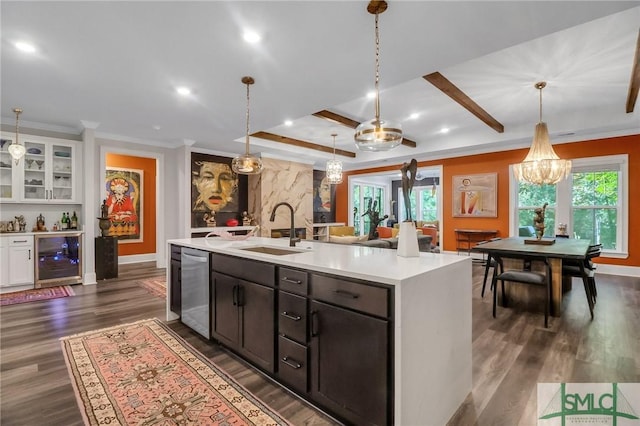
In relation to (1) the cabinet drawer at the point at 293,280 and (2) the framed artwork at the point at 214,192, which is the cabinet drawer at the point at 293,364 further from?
(2) the framed artwork at the point at 214,192

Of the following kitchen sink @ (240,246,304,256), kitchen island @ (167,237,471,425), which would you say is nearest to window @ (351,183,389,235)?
kitchen sink @ (240,246,304,256)

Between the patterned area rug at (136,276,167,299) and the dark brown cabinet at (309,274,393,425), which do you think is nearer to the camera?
the dark brown cabinet at (309,274,393,425)

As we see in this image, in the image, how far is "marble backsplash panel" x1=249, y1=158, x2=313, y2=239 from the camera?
6.99 meters

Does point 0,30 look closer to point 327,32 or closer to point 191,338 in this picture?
point 327,32

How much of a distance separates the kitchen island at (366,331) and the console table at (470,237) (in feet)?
17.8

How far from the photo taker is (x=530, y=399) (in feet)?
6.13

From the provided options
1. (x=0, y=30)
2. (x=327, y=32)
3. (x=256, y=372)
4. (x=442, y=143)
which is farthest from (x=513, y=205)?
(x=0, y=30)

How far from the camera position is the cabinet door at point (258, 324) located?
6.66ft

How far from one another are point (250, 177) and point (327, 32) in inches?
212

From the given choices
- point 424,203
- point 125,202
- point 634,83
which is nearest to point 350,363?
point 634,83

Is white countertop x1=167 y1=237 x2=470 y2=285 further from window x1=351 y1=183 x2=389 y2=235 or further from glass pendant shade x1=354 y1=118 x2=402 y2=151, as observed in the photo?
window x1=351 y1=183 x2=389 y2=235

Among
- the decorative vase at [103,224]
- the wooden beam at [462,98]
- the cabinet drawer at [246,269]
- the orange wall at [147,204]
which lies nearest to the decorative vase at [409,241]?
the cabinet drawer at [246,269]

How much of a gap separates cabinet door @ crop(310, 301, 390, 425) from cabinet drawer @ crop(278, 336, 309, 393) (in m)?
0.07

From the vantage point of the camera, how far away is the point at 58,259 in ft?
15.3
